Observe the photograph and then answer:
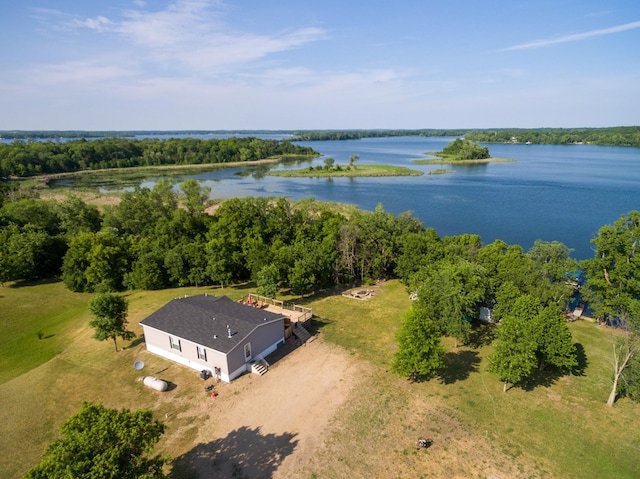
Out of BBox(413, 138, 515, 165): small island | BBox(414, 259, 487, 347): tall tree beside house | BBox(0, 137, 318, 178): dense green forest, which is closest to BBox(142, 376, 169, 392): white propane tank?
BBox(414, 259, 487, 347): tall tree beside house

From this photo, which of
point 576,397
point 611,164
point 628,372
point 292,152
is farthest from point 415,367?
point 292,152

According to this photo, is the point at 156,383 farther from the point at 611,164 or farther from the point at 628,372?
the point at 611,164

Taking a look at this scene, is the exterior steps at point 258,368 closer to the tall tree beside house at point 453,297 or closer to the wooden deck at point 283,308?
the wooden deck at point 283,308

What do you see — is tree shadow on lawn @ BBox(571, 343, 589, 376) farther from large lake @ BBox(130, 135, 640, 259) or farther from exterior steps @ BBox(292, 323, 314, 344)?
large lake @ BBox(130, 135, 640, 259)

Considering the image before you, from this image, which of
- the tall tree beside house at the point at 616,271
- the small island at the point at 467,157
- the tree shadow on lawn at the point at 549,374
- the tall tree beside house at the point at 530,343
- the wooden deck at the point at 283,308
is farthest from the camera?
the small island at the point at 467,157

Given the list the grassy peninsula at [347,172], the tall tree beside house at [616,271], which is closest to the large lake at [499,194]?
the grassy peninsula at [347,172]

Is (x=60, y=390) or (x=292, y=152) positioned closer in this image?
(x=60, y=390)
